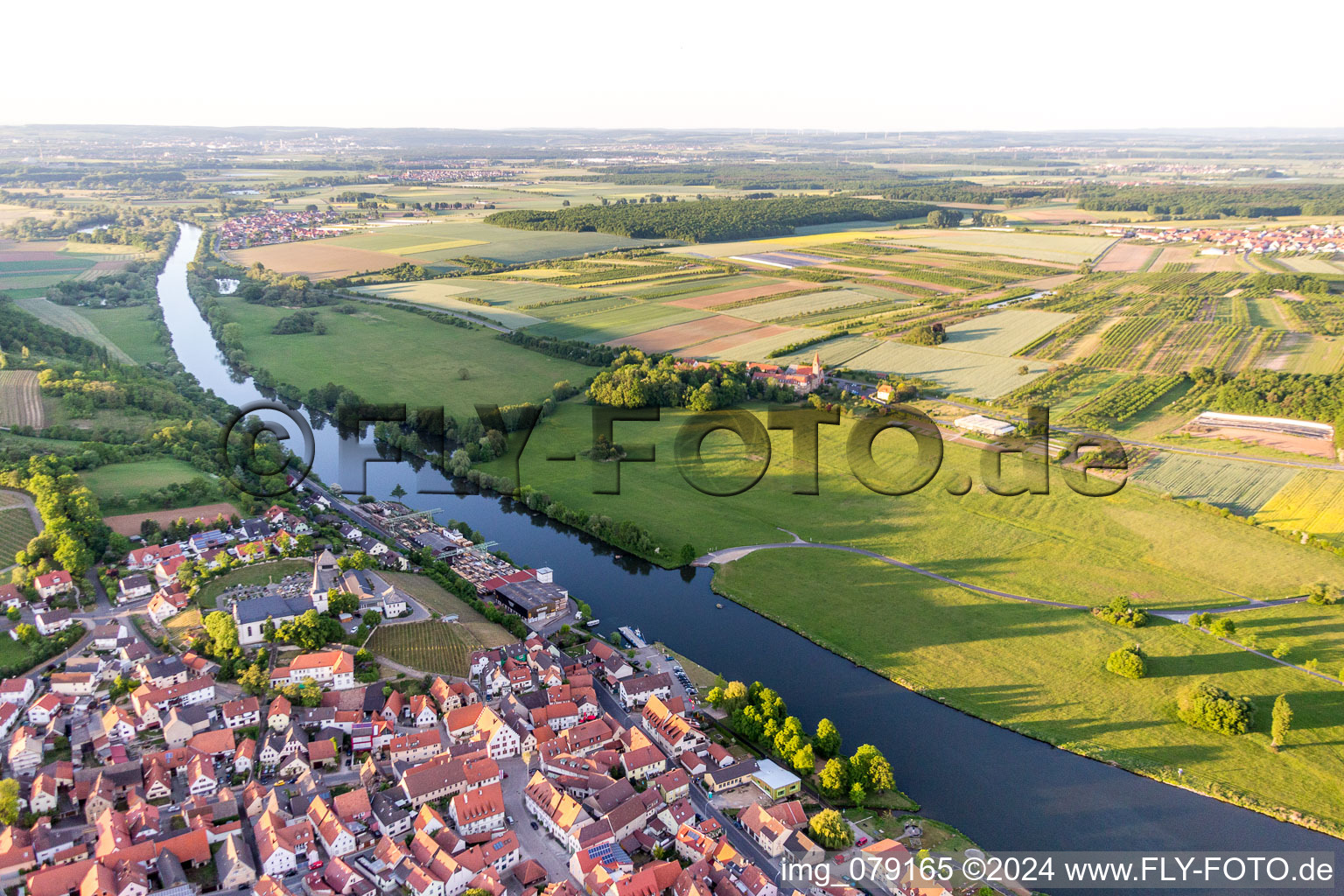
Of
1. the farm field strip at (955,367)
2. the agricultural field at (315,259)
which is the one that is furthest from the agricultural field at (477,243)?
the farm field strip at (955,367)

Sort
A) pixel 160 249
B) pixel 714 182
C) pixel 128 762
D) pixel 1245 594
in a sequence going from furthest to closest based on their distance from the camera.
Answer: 1. pixel 714 182
2. pixel 160 249
3. pixel 1245 594
4. pixel 128 762

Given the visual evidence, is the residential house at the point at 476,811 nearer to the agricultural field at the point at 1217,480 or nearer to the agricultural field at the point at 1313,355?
the agricultural field at the point at 1217,480

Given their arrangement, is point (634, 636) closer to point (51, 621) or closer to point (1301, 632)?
point (51, 621)

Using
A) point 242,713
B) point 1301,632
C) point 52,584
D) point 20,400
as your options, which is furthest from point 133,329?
point 1301,632

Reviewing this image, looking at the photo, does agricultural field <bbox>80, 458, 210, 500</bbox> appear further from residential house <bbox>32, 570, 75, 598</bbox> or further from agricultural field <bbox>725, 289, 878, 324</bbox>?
agricultural field <bbox>725, 289, 878, 324</bbox>

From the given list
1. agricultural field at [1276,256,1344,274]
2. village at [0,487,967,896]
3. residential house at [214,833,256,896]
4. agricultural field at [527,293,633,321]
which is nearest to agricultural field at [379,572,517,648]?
village at [0,487,967,896]

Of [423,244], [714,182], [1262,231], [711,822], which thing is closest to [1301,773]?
[711,822]

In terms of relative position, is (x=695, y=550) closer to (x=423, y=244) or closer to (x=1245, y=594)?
(x=1245, y=594)
